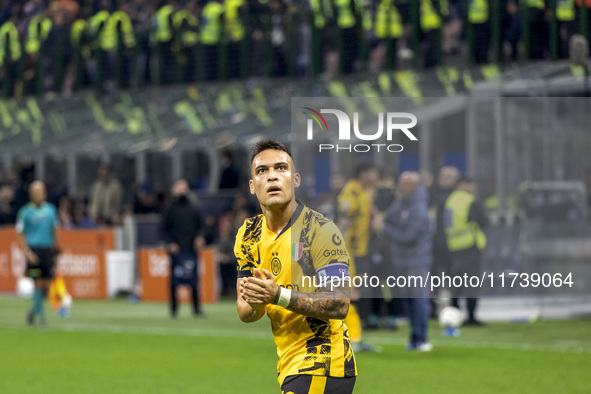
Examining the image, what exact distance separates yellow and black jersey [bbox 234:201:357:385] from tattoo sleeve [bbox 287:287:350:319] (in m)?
0.12

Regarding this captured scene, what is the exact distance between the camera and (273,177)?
216 inches

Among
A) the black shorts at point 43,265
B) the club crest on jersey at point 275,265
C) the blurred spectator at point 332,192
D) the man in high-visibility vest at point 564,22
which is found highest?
the man in high-visibility vest at point 564,22

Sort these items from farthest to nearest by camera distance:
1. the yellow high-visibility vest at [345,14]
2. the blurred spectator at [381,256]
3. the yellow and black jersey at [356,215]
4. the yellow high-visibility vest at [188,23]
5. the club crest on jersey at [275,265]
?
1. the yellow high-visibility vest at [188,23]
2. the yellow high-visibility vest at [345,14]
3. the yellow and black jersey at [356,215]
4. the blurred spectator at [381,256]
5. the club crest on jersey at [275,265]

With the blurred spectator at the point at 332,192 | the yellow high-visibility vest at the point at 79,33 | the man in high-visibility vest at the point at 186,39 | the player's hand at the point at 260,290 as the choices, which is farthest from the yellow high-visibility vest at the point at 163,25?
the player's hand at the point at 260,290

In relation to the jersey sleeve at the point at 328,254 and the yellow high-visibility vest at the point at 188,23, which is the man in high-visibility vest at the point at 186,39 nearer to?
the yellow high-visibility vest at the point at 188,23

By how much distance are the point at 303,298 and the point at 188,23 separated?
2607cm

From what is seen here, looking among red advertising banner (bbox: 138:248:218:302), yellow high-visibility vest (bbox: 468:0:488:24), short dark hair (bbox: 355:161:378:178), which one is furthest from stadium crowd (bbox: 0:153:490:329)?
yellow high-visibility vest (bbox: 468:0:488:24)

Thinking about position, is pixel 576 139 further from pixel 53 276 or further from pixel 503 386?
pixel 53 276

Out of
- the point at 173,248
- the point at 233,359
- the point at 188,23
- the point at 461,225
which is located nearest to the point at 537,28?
the point at 461,225

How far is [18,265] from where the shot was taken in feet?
82.1

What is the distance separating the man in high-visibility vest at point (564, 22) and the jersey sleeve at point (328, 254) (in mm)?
17352

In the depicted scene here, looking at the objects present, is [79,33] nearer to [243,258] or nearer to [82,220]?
[82,220]

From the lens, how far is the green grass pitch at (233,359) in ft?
38.8

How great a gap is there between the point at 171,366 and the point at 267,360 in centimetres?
111
